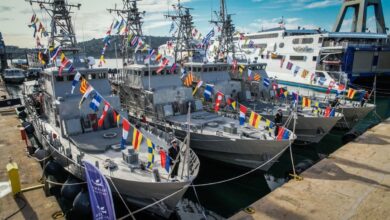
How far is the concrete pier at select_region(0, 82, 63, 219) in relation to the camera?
25.7ft

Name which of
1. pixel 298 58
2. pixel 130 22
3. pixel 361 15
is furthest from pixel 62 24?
pixel 361 15

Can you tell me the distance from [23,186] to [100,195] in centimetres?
568

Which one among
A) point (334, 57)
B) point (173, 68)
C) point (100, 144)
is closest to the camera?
point (100, 144)

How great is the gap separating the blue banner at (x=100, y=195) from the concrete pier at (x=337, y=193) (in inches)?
167

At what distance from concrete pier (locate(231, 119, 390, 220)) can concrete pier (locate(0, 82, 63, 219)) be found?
6.15m

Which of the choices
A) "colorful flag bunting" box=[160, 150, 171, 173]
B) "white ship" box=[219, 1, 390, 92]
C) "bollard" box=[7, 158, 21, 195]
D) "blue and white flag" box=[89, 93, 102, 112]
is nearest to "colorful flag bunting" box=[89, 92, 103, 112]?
"blue and white flag" box=[89, 93, 102, 112]

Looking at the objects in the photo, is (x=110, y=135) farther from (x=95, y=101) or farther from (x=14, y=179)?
(x=14, y=179)

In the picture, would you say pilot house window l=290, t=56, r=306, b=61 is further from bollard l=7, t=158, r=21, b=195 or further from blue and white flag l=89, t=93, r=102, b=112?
bollard l=7, t=158, r=21, b=195

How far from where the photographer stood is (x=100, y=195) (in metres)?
5.71

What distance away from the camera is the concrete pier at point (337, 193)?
8.22 meters

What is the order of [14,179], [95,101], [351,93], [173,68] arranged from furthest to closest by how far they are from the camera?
[351,93] < [173,68] < [95,101] < [14,179]

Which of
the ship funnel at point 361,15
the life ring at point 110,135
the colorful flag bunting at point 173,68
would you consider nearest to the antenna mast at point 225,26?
the colorful flag bunting at point 173,68

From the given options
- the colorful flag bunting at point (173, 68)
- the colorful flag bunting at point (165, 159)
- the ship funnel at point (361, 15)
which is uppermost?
the ship funnel at point (361, 15)

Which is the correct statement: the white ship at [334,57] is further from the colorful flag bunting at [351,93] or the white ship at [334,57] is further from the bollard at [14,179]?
the bollard at [14,179]
